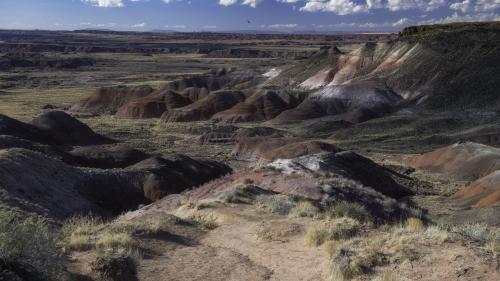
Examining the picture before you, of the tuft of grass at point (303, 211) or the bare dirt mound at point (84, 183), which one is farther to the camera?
the bare dirt mound at point (84, 183)

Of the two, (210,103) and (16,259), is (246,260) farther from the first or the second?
(210,103)

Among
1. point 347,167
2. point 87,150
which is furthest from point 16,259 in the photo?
point 87,150

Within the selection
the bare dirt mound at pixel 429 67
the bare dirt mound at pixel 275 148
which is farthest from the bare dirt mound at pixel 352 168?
the bare dirt mound at pixel 429 67

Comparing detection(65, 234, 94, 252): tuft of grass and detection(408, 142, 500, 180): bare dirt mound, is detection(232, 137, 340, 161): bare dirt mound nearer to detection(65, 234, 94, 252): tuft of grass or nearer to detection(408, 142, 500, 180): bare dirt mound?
detection(408, 142, 500, 180): bare dirt mound

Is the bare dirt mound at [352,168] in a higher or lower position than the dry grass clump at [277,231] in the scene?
lower

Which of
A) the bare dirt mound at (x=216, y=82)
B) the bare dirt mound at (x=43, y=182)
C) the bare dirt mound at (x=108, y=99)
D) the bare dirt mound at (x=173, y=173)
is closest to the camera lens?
the bare dirt mound at (x=43, y=182)

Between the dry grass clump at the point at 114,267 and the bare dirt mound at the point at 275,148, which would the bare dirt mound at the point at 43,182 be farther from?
the bare dirt mound at the point at 275,148
